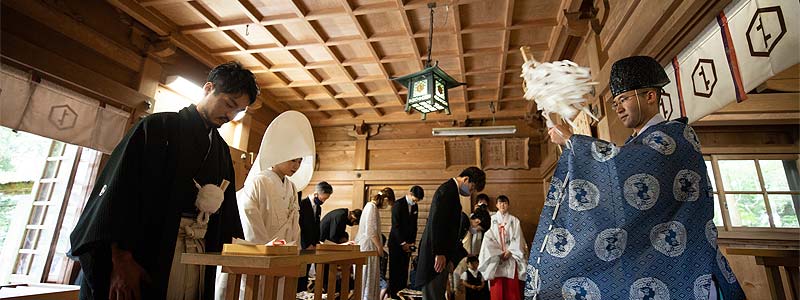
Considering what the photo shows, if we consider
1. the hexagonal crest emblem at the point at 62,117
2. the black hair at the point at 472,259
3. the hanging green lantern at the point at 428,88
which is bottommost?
the black hair at the point at 472,259

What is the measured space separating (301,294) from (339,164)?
11.7 ft

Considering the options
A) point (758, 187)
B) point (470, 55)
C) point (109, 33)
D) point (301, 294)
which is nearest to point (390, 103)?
point (470, 55)

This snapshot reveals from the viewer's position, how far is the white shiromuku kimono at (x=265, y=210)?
2428 mm

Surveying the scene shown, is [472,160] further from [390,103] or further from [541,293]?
[541,293]

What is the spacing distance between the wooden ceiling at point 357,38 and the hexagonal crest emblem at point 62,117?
1.41m

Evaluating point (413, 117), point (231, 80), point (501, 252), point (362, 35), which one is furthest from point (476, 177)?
point (413, 117)

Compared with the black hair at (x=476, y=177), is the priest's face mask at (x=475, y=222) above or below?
below

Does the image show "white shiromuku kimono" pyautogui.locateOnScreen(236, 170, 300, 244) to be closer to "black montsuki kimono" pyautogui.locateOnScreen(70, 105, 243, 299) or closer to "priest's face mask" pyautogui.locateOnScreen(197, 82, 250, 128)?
"black montsuki kimono" pyautogui.locateOnScreen(70, 105, 243, 299)

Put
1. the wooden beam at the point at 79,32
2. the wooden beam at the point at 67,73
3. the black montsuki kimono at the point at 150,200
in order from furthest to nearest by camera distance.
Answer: the wooden beam at the point at 79,32 < the wooden beam at the point at 67,73 < the black montsuki kimono at the point at 150,200

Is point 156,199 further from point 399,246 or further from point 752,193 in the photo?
point 752,193

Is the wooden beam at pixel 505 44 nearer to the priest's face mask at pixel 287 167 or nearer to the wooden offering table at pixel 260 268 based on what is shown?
the priest's face mask at pixel 287 167

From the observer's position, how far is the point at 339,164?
842 cm

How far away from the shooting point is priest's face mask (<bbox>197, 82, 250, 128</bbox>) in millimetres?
1771

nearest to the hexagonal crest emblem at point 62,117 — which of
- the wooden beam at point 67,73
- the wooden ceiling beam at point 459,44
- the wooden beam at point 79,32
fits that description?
the wooden beam at point 67,73
